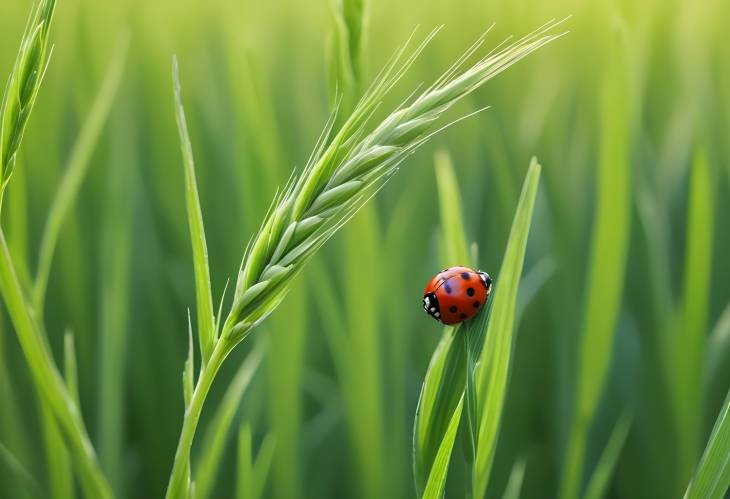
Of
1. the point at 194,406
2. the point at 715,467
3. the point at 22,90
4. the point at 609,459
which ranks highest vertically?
the point at 22,90

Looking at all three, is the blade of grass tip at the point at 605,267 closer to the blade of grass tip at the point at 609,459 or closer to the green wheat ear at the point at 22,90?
the blade of grass tip at the point at 609,459

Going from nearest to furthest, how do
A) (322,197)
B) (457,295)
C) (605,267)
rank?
1. (322,197)
2. (457,295)
3. (605,267)

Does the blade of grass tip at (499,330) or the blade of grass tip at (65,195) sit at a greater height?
the blade of grass tip at (65,195)

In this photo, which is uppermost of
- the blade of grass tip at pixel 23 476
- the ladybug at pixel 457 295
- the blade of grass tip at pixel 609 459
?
the ladybug at pixel 457 295

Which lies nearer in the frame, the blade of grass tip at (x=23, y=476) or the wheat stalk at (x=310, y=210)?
the wheat stalk at (x=310, y=210)

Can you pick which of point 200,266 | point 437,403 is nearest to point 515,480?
point 437,403

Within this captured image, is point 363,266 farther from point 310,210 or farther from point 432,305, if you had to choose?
point 310,210

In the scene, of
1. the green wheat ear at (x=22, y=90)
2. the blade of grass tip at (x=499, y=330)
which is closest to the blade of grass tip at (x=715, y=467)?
the blade of grass tip at (x=499, y=330)
